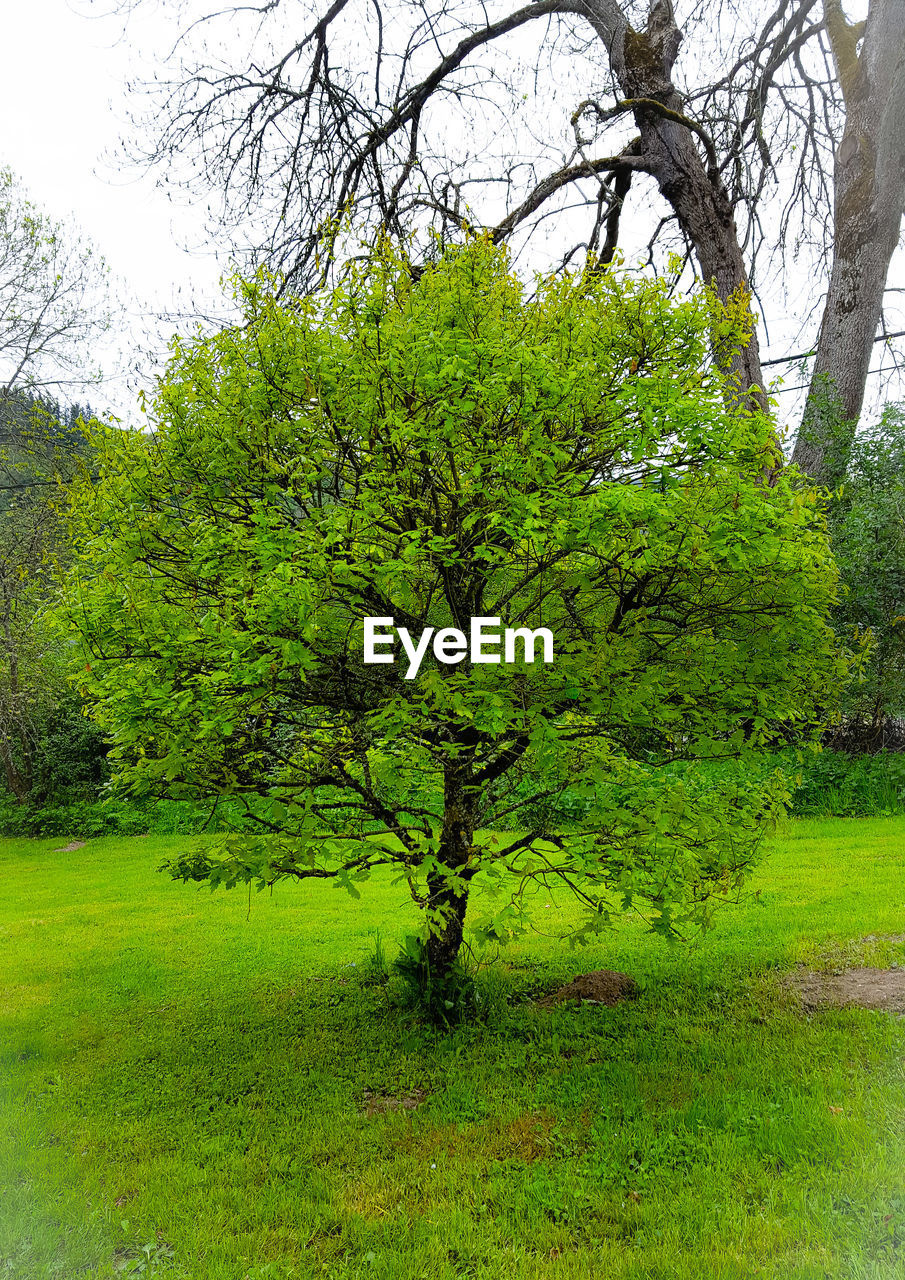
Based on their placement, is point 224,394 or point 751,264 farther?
point 751,264

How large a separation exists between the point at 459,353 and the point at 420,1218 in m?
3.85

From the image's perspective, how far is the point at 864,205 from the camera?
8.74 m

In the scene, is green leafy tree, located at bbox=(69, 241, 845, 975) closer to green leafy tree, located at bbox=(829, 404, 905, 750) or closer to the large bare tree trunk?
the large bare tree trunk

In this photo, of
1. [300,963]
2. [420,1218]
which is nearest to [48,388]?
[300,963]

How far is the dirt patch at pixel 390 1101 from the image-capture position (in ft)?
Answer: 15.3

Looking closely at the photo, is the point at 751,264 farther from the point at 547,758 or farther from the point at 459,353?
the point at 547,758

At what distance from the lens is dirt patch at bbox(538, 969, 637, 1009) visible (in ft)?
19.9

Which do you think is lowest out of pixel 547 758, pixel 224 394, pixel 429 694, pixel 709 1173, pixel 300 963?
pixel 300 963

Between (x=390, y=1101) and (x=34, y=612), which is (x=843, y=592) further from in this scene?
(x=34, y=612)

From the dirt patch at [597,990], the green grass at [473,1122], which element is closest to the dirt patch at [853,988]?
the green grass at [473,1122]

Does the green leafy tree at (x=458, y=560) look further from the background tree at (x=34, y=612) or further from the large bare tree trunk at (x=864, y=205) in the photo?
the large bare tree trunk at (x=864, y=205)

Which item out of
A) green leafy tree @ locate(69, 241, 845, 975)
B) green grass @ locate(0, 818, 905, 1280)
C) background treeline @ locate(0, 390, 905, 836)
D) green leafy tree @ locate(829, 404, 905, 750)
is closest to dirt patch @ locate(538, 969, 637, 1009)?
green grass @ locate(0, 818, 905, 1280)

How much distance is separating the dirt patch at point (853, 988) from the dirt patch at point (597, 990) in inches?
45.5

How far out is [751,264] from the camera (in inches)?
376
